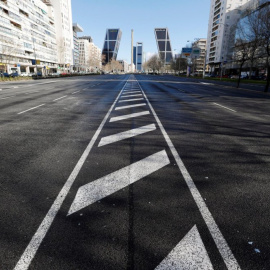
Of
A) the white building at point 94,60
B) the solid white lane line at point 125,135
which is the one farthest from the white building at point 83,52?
the solid white lane line at point 125,135

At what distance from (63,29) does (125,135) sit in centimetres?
12014

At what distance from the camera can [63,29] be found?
10675 cm

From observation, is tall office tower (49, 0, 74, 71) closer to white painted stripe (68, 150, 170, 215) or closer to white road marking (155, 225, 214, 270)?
white painted stripe (68, 150, 170, 215)

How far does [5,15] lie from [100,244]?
261 ft

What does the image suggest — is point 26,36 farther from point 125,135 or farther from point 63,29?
point 125,135

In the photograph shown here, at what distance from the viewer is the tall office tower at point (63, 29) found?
102 metres

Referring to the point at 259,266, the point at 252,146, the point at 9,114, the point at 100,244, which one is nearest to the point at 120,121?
the point at 252,146

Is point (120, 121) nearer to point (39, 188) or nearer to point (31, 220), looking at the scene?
point (39, 188)

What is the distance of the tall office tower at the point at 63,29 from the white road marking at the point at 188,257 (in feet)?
342

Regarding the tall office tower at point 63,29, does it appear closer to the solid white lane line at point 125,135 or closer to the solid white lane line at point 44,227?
the solid white lane line at point 125,135

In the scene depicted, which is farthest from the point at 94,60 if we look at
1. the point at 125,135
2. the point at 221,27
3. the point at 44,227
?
the point at 44,227

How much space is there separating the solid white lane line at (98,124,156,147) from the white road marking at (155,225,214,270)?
11.2ft

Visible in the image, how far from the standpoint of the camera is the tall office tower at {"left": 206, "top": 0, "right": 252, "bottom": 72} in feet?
286

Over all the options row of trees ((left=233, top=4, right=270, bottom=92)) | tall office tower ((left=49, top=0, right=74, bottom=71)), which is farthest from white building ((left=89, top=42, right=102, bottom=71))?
row of trees ((left=233, top=4, right=270, bottom=92))
